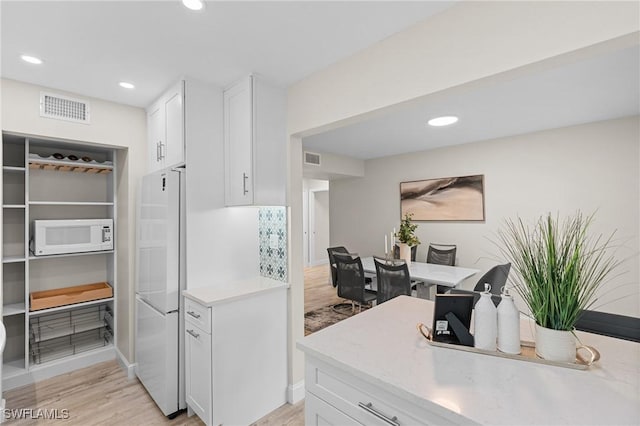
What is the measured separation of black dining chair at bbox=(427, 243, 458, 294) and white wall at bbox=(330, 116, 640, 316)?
175mm

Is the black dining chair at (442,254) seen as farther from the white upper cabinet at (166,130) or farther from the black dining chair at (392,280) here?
the white upper cabinet at (166,130)

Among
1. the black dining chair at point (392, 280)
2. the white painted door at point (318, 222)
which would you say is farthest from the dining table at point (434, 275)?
the white painted door at point (318, 222)

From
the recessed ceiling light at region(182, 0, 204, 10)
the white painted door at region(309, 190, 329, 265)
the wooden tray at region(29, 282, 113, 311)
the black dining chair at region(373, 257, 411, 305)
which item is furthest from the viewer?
the white painted door at region(309, 190, 329, 265)

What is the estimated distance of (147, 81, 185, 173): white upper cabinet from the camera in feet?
7.58

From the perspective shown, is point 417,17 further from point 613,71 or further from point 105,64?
point 105,64

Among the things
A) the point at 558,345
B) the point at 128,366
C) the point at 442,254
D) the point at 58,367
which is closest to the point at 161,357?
the point at 128,366

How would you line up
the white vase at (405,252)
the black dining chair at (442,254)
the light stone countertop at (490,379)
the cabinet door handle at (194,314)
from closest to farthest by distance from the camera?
the light stone countertop at (490,379) → the cabinet door handle at (194,314) → the white vase at (405,252) → the black dining chair at (442,254)

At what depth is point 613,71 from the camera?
7.59 ft

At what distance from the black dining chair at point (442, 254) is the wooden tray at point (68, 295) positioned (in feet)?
13.7

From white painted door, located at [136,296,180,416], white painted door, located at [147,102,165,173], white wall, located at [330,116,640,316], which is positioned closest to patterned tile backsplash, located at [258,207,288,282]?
white painted door, located at [136,296,180,416]

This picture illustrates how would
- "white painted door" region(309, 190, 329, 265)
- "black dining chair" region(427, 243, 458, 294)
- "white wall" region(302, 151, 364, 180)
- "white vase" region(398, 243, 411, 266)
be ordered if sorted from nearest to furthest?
"white vase" region(398, 243, 411, 266) < "black dining chair" region(427, 243, 458, 294) < "white wall" region(302, 151, 364, 180) < "white painted door" region(309, 190, 329, 265)

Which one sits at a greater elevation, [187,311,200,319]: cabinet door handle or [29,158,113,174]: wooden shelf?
[29,158,113,174]: wooden shelf

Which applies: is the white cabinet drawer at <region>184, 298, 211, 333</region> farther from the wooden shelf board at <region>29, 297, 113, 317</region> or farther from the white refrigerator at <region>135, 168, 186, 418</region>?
the wooden shelf board at <region>29, 297, 113, 317</region>

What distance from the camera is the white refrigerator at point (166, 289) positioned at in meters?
2.17
